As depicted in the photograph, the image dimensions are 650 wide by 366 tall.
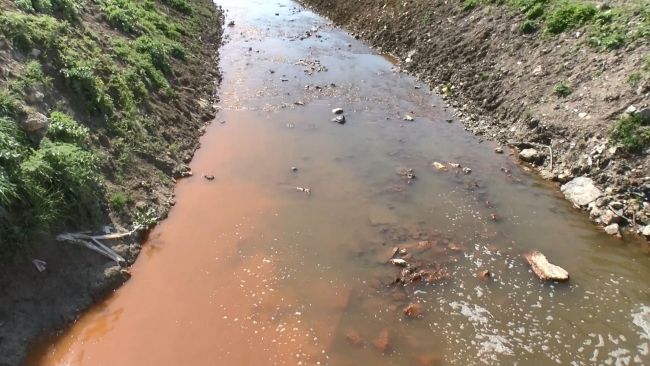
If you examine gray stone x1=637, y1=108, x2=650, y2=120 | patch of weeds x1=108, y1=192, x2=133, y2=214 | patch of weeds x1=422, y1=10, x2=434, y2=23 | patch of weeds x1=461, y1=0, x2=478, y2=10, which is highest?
patch of weeds x1=461, y1=0, x2=478, y2=10

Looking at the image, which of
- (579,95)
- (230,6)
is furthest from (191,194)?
(230,6)

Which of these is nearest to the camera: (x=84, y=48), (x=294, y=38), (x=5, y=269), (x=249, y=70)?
(x=5, y=269)

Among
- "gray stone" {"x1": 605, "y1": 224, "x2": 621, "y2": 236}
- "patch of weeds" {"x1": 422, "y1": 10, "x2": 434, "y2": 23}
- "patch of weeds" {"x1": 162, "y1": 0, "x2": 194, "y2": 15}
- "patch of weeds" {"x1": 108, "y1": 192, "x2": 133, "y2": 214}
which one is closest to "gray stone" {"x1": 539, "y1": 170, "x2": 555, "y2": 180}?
"gray stone" {"x1": 605, "y1": 224, "x2": 621, "y2": 236}

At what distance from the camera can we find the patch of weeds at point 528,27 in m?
17.2

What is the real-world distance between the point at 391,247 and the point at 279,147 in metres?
5.61

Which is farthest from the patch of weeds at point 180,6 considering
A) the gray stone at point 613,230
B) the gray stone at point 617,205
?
the gray stone at point 613,230

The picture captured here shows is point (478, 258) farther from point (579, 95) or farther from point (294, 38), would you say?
point (294, 38)

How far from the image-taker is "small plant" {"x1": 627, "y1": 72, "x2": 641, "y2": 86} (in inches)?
493

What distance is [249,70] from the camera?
20656 mm

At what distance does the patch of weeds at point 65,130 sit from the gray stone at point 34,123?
231 millimetres

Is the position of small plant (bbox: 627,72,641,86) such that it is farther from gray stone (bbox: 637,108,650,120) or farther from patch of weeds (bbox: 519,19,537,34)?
patch of weeds (bbox: 519,19,537,34)

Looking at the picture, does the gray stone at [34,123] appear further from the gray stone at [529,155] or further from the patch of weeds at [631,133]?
the patch of weeds at [631,133]

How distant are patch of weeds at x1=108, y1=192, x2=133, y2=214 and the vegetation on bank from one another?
0.9 inches

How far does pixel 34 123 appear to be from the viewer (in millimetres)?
8930
